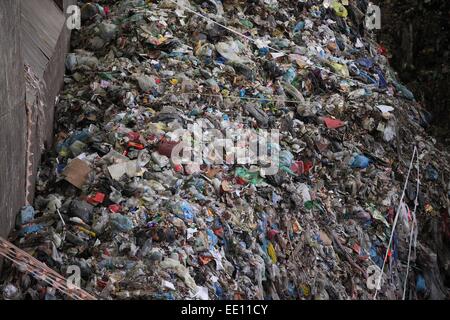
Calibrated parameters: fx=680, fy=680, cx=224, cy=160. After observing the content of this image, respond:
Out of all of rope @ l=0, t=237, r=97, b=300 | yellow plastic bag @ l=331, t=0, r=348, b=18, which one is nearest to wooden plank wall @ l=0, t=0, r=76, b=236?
rope @ l=0, t=237, r=97, b=300

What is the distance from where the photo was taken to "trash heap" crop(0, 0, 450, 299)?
14.6ft

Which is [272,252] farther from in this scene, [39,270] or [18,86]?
[18,86]

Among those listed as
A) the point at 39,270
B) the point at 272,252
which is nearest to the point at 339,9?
the point at 272,252

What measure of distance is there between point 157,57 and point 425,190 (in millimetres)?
2914

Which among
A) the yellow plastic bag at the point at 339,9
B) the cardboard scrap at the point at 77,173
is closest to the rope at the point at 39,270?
the cardboard scrap at the point at 77,173

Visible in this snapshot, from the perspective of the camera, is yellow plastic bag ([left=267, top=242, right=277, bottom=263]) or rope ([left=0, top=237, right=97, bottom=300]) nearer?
rope ([left=0, top=237, right=97, bottom=300])

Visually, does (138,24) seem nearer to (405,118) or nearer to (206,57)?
(206,57)

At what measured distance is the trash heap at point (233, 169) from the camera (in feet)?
14.6

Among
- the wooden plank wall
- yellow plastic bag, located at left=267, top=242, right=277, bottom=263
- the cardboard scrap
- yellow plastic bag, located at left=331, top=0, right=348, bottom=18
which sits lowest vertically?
yellow plastic bag, located at left=331, top=0, right=348, bottom=18

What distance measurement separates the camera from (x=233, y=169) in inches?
215

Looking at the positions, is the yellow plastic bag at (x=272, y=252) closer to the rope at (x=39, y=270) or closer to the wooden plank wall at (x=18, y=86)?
→ the rope at (x=39, y=270)

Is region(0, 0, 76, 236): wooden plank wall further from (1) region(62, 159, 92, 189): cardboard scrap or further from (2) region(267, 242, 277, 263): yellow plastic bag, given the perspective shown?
(2) region(267, 242, 277, 263): yellow plastic bag

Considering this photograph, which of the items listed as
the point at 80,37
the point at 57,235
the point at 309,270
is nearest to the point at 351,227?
the point at 309,270
